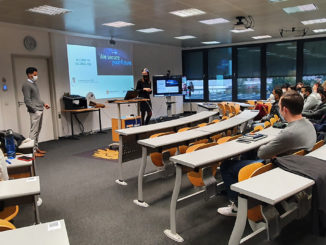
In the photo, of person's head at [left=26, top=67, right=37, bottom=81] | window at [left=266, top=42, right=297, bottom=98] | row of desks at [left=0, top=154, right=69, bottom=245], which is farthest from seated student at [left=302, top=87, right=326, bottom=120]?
window at [left=266, top=42, right=297, bottom=98]

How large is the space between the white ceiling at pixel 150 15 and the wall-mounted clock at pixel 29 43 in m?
0.35

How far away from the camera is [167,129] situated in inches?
173

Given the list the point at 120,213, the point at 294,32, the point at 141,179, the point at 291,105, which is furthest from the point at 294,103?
the point at 294,32

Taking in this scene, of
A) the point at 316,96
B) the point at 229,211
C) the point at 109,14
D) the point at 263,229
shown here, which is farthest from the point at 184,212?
the point at 109,14

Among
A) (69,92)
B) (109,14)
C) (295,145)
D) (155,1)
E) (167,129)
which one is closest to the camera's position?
(295,145)

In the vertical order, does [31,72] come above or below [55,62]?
below

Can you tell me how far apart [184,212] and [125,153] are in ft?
4.12

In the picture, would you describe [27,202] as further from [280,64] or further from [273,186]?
[280,64]

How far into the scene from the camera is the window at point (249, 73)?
1121cm

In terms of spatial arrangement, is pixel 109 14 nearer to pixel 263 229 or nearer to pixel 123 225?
pixel 123 225

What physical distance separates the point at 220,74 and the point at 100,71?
552cm

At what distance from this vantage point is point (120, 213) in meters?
3.05

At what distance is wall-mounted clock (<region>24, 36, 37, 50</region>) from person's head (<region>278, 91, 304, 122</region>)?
6.29m

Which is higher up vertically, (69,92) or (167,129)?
(69,92)
